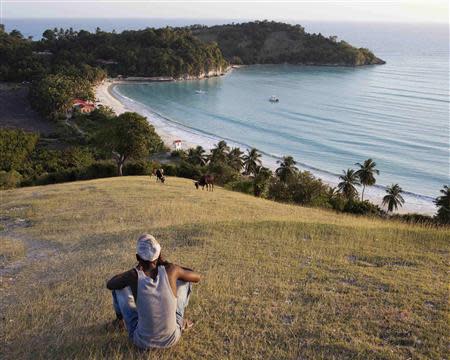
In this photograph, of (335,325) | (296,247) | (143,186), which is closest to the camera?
(335,325)

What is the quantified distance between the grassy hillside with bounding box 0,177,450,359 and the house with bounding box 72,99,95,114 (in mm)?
76711

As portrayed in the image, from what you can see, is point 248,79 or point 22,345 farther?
point 248,79

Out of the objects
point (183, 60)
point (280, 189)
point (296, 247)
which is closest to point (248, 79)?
point (183, 60)

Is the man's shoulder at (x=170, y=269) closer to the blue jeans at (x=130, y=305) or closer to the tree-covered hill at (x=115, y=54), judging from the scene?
the blue jeans at (x=130, y=305)

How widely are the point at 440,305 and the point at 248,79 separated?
149017mm

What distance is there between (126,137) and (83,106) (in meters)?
55.9

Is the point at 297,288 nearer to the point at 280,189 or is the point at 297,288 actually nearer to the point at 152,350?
the point at 152,350

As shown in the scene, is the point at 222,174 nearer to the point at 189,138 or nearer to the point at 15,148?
the point at 15,148

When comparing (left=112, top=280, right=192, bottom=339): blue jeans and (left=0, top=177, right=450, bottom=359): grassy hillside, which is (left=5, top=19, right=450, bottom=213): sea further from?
(left=112, top=280, right=192, bottom=339): blue jeans

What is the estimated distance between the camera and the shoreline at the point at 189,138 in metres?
51.5

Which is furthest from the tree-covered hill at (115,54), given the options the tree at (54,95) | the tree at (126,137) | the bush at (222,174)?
the tree at (126,137)

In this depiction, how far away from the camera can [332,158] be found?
6706cm

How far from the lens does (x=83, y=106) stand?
300 feet

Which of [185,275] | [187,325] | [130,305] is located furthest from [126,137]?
[185,275]
